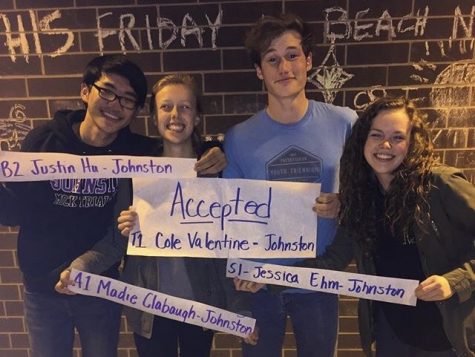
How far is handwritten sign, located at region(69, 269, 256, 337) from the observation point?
192cm

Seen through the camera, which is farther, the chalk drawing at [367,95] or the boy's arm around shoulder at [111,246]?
the chalk drawing at [367,95]

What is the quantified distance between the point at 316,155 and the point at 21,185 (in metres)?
1.24

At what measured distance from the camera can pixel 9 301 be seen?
298cm

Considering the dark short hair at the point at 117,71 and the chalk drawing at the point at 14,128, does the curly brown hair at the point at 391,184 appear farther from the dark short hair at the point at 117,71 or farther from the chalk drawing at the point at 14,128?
the chalk drawing at the point at 14,128

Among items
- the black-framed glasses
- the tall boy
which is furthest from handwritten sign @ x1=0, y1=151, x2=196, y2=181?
the tall boy

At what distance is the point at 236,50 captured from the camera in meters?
2.54

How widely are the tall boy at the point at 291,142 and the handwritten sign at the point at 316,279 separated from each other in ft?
0.24

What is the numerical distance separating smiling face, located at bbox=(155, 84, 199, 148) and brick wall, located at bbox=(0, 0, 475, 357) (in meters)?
0.66

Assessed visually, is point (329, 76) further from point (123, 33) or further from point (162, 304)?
point (162, 304)

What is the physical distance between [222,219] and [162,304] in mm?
413

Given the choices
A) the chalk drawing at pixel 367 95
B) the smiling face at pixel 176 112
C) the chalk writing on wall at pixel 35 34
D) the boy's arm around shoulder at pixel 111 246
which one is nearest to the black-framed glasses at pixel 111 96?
the smiling face at pixel 176 112

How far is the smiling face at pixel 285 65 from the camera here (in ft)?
6.25

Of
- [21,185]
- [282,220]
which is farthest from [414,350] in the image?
[21,185]

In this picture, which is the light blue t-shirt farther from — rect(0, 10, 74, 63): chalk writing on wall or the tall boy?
rect(0, 10, 74, 63): chalk writing on wall
